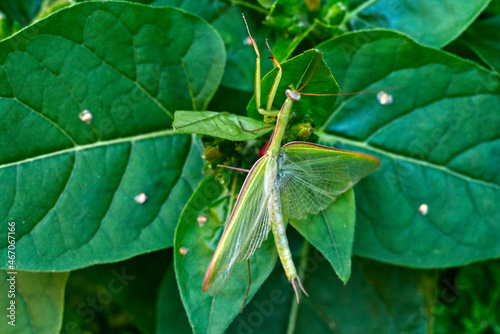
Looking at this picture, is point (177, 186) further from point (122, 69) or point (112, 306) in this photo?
point (112, 306)

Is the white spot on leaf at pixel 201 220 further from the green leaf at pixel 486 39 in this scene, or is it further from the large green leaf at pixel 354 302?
the green leaf at pixel 486 39

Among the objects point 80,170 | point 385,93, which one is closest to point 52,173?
point 80,170

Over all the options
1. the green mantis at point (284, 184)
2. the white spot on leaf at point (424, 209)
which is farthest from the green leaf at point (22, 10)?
the white spot on leaf at point (424, 209)

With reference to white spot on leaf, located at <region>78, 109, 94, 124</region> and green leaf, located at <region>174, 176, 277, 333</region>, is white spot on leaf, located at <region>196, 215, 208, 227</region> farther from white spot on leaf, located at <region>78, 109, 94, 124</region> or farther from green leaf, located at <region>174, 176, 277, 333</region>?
white spot on leaf, located at <region>78, 109, 94, 124</region>

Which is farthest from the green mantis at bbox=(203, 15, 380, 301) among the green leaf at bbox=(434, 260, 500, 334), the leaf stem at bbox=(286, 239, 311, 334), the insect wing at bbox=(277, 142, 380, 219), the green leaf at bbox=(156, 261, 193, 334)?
the green leaf at bbox=(434, 260, 500, 334)

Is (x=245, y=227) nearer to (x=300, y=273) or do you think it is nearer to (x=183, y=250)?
(x=183, y=250)
